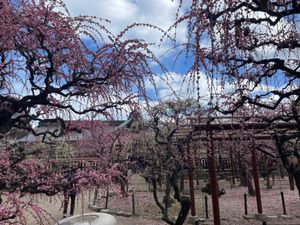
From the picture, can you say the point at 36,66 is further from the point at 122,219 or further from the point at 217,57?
the point at 122,219

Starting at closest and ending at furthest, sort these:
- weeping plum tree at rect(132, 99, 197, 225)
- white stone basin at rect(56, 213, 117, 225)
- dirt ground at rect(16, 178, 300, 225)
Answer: white stone basin at rect(56, 213, 117, 225), weeping plum tree at rect(132, 99, 197, 225), dirt ground at rect(16, 178, 300, 225)

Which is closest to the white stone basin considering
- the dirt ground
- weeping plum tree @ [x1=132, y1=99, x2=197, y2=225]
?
the dirt ground

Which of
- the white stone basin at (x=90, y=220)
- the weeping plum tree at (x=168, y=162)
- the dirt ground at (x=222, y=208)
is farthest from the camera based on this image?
the dirt ground at (x=222, y=208)

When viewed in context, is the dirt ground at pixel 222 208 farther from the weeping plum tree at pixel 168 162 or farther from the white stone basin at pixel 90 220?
the weeping plum tree at pixel 168 162

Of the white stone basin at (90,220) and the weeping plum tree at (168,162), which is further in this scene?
the weeping plum tree at (168,162)

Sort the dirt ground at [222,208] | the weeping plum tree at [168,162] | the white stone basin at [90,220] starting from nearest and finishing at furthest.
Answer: the white stone basin at [90,220] < the weeping plum tree at [168,162] < the dirt ground at [222,208]

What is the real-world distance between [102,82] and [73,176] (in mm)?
Answer: 766

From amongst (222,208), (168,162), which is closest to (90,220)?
(168,162)

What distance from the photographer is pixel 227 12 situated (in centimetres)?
144

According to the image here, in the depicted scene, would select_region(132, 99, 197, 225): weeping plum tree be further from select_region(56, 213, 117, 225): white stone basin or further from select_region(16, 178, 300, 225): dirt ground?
select_region(56, 213, 117, 225): white stone basin

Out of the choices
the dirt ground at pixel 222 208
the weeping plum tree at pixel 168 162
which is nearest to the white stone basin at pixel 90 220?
the dirt ground at pixel 222 208

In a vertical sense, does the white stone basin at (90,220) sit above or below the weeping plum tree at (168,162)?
below

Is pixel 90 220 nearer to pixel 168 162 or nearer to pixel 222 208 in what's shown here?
pixel 168 162

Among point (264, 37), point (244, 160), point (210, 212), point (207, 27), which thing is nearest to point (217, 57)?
point (207, 27)
